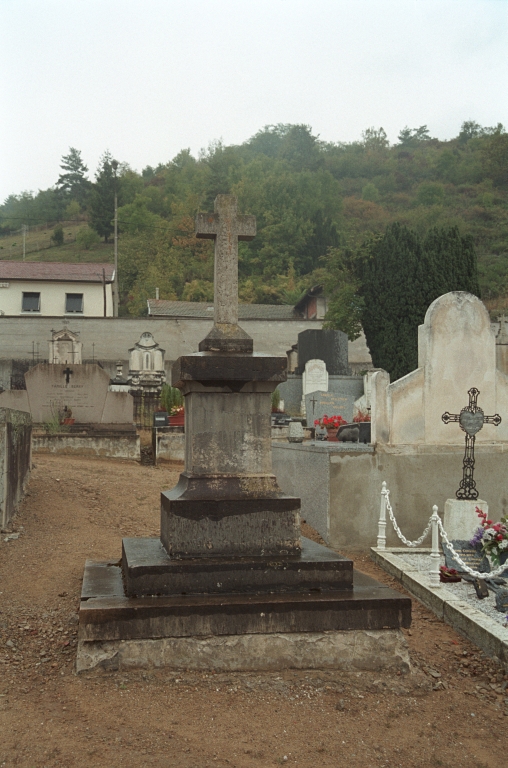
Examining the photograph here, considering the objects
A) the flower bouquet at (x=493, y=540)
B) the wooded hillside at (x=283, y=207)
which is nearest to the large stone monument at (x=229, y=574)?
the flower bouquet at (x=493, y=540)

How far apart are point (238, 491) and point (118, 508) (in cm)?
494

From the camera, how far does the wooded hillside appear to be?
57.3m

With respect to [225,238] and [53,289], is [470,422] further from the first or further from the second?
[53,289]

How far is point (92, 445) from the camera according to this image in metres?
15.5

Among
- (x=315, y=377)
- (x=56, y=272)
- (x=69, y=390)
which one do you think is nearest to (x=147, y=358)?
(x=315, y=377)

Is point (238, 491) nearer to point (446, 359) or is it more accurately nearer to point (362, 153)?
point (446, 359)

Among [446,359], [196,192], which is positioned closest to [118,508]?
[446,359]

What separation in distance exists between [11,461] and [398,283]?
29282mm

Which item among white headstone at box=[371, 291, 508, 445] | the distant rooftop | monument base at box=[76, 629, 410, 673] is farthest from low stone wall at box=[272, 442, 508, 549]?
the distant rooftop

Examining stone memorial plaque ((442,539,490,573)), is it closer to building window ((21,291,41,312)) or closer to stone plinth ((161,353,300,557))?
stone plinth ((161,353,300,557))

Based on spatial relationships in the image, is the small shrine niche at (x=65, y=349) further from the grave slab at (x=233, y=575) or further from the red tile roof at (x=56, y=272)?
the grave slab at (x=233, y=575)

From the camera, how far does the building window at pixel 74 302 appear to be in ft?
145

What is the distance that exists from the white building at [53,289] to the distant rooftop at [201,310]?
327 centimetres

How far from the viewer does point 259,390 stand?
5.34 metres
